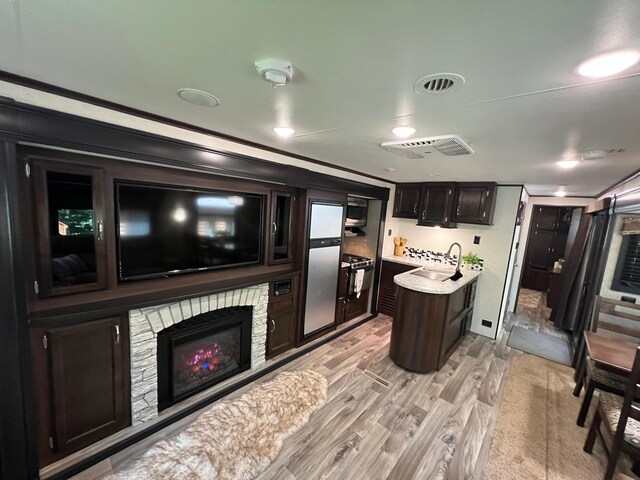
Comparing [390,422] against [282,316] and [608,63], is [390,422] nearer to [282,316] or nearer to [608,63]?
[282,316]

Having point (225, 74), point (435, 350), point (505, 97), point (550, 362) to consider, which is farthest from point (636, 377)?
point (225, 74)

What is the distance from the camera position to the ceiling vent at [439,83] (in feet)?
3.27

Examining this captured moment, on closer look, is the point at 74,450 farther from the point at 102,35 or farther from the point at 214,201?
the point at 102,35

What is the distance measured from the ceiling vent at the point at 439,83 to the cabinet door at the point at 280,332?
2.47m

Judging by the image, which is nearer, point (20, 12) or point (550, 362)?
point (20, 12)

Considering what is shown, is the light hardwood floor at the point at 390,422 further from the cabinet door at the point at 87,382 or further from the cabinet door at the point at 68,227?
the cabinet door at the point at 68,227

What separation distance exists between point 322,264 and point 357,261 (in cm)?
87

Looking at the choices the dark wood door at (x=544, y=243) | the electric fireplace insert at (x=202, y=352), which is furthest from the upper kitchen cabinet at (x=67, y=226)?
the dark wood door at (x=544, y=243)

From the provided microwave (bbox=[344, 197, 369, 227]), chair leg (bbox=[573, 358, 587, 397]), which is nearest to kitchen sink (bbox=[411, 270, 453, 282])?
microwave (bbox=[344, 197, 369, 227])

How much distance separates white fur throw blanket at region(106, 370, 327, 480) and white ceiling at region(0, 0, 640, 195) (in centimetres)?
231

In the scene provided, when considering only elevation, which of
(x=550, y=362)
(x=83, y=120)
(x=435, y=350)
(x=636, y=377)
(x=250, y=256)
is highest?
(x=83, y=120)

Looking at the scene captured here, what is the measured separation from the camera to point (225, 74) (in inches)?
43.7

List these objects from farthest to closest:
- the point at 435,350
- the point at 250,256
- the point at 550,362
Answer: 1. the point at 550,362
2. the point at 435,350
3. the point at 250,256

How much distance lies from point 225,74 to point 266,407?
2.47 metres
